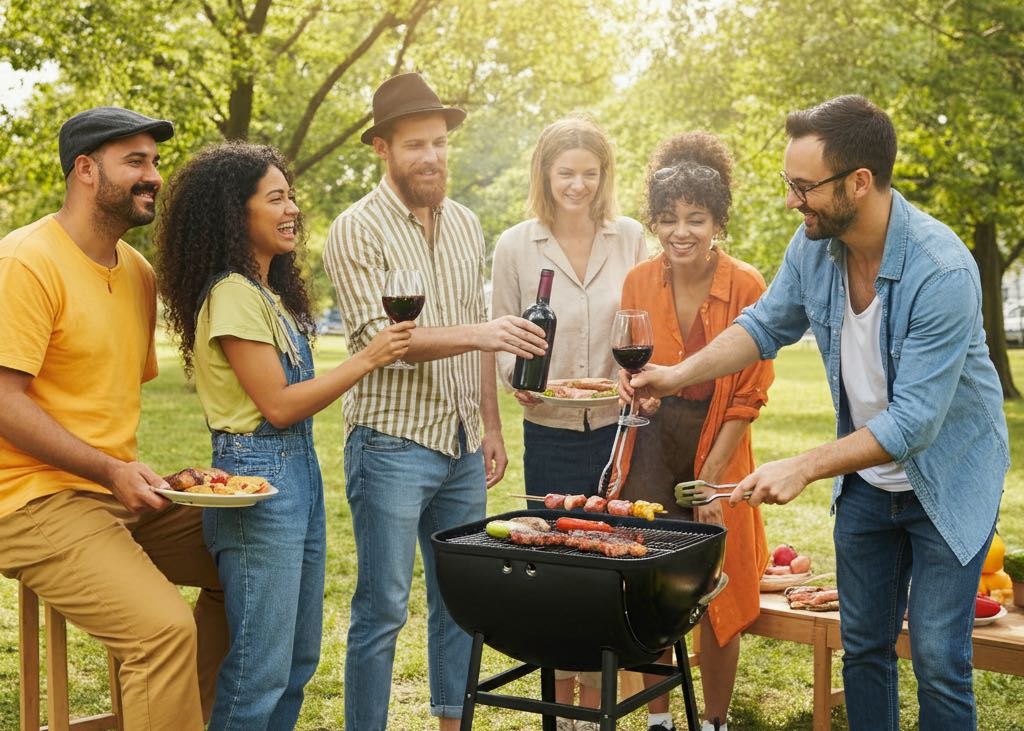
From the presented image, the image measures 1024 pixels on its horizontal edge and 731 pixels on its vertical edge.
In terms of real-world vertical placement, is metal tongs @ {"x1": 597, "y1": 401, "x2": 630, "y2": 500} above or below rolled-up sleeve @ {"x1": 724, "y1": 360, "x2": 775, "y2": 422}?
below

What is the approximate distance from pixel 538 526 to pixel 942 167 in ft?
42.9

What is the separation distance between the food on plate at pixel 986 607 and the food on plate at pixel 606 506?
4.51 feet

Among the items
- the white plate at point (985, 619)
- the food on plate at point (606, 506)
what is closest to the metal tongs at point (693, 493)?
the food on plate at point (606, 506)

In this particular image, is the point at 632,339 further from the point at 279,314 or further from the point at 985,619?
the point at 985,619

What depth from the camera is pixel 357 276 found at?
3615 millimetres

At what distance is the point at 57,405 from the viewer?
10.4ft

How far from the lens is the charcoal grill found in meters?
2.96

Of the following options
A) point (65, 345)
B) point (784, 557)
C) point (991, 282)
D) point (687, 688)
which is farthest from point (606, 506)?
point (991, 282)

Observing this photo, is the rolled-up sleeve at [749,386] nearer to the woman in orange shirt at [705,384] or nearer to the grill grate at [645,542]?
the woman in orange shirt at [705,384]

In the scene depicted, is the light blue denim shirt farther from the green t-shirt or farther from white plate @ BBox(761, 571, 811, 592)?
the green t-shirt

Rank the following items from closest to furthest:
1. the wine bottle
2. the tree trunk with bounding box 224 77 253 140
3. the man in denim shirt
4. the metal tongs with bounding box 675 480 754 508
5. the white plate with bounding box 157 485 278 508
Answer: the white plate with bounding box 157 485 278 508
the man in denim shirt
the metal tongs with bounding box 675 480 754 508
the wine bottle
the tree trunk with bounding box 224 77 253 140

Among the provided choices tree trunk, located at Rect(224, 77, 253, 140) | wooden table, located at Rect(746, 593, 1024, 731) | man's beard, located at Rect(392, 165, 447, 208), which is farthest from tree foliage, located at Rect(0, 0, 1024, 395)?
man's beard, located at Rect(392, 165, 447, 208)

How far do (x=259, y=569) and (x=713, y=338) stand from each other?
5.89 feet

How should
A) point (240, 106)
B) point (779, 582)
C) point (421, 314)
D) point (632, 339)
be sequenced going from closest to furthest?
point (632, 339), point (421, 314), point (779, 582), point (240, 106)
